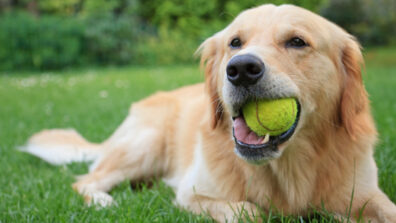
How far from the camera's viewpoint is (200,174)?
103 inches

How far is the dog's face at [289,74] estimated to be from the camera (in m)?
2.04

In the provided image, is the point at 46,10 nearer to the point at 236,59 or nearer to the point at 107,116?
the point at 107,116

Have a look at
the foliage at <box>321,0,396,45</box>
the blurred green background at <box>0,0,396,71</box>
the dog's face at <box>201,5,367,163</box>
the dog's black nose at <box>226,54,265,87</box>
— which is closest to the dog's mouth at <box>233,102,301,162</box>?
the dog's face at <box>201,5,367,163</box>

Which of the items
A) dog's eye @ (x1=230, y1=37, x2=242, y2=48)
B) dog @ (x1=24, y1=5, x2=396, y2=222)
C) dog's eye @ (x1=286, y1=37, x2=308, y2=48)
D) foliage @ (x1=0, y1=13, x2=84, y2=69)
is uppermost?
dog's eye @ (x1=286, y1=37, x2=308, y2=48)

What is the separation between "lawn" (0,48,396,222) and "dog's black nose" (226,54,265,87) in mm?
795

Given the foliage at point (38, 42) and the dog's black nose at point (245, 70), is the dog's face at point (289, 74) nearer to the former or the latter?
the dog's black nose at point (245, 70)

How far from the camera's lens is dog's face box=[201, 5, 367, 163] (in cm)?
204

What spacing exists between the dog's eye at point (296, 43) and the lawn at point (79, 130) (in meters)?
0.98

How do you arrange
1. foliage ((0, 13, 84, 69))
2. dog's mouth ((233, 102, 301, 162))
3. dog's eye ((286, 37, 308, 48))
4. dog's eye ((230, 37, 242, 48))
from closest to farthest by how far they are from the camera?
dog's mouth ((233, 102, 301, 162)), dog's eye ((286, 37, 308, 48)), dog's eye ((230, 37, 242, 48)), foliage ((0, 13, 84, 69))

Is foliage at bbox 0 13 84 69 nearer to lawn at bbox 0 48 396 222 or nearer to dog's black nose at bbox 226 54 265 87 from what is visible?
lawn at bbox 0 48 396 222

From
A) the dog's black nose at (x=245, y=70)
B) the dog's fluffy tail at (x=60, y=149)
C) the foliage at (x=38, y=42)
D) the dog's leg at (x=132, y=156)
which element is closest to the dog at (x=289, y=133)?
the dog's black nose at (x=245, y=70)

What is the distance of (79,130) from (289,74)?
12.8 feet

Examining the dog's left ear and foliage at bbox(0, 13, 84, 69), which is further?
foliage at bbox(0, 13, 84, 69)

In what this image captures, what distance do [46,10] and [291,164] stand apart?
20.2 m
